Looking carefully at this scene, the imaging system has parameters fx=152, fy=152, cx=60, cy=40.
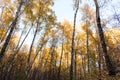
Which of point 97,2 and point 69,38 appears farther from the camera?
point 69,38

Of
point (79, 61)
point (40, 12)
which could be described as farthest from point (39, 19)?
point (79, 61)

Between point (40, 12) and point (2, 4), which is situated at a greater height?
point (2, 4)

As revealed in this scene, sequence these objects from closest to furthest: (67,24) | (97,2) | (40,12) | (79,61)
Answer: (97,2), (40,12), (67,24), (79,61)

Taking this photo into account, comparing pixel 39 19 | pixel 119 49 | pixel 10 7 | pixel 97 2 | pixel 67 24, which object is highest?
pixel 67 24

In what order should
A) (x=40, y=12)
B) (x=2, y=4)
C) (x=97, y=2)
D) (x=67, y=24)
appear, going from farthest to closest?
(x=67, y=24) < (x=2, y=4) < (x=40, y=12) < (x=97, y=2)

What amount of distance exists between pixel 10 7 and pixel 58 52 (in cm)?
1629

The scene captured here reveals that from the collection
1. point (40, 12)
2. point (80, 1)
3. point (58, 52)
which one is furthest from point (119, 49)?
point (58, 52)

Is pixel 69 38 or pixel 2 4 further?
pixel 69 38

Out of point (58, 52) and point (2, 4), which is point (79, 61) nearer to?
point (58, 52)

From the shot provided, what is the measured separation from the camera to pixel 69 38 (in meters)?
23.2

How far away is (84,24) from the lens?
878 inches

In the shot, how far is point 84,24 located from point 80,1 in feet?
20.2

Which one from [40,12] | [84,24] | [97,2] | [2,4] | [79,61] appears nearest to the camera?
[97,2]

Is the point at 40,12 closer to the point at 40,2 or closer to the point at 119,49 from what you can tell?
the point at 40,2
